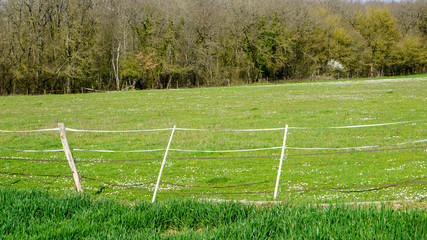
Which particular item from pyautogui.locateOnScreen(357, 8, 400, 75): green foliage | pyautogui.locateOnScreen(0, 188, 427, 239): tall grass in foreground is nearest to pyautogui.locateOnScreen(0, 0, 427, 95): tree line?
pyautogui.locateOnScreen(357, 8, 400, 75): green foliage

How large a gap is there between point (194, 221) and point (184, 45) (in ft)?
286

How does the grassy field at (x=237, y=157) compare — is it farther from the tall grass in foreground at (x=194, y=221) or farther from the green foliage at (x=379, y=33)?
the green foliage at (x=379, y=33)

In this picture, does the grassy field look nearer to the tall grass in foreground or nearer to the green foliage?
the tall grass in foreground

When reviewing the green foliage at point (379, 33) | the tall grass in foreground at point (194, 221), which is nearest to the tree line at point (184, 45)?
the green foliage at point (379, 33)

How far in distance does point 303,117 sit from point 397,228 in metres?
22.1

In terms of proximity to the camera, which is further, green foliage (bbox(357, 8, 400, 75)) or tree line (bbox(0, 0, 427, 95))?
green foliage (bbox(357, 8, 400, 75))

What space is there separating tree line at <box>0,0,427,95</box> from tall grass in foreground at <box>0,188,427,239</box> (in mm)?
68837

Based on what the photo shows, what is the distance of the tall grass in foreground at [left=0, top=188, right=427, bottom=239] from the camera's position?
212 inches

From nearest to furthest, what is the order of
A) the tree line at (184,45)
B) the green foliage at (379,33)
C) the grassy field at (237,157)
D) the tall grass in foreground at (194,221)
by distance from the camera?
the tall grass in foreground at (194,221) → the grassy field at (237,157) → the tree line at (184,45) → the green foliage at (379,33)

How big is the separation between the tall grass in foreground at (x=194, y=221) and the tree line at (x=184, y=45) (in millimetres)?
68837

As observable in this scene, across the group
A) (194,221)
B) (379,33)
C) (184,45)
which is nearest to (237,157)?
(194,221)

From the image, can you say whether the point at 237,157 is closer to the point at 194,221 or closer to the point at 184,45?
the point at 194,221

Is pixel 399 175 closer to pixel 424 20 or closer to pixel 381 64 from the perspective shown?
pixel 381 64

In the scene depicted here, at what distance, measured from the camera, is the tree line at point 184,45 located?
236 ft
